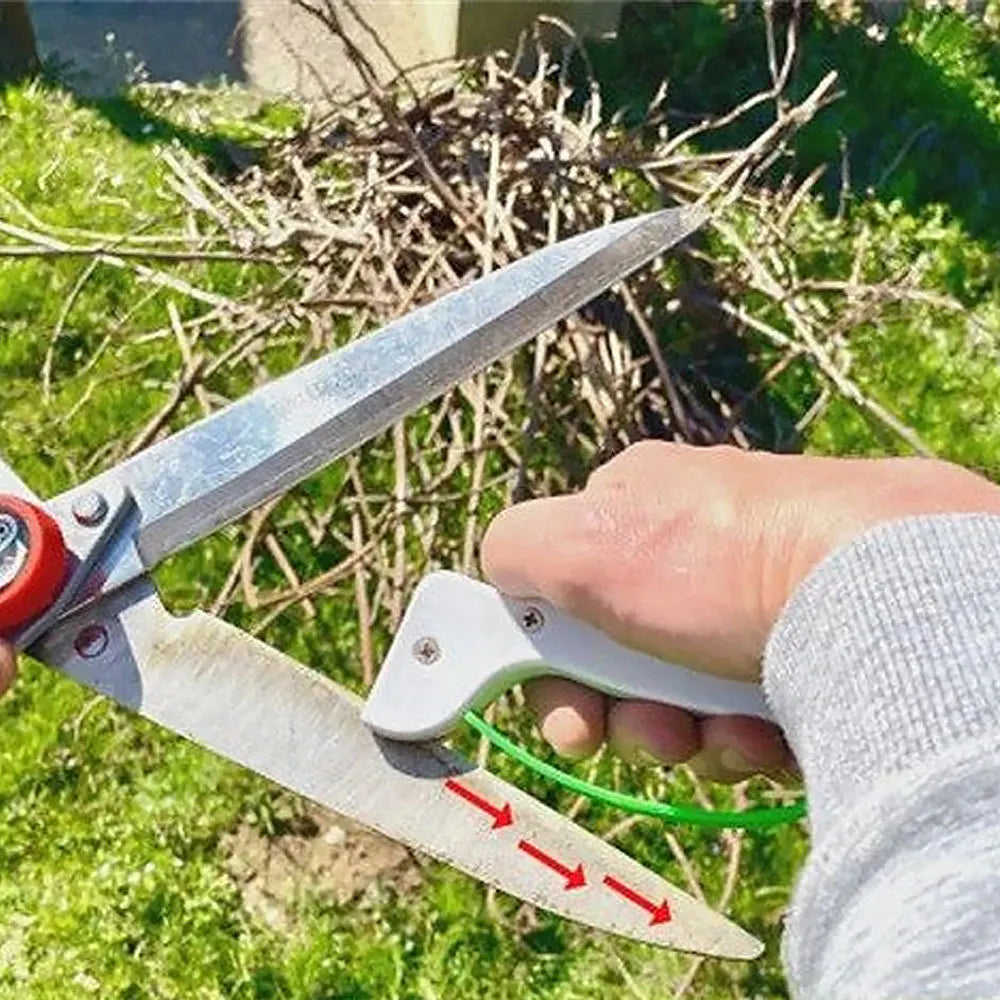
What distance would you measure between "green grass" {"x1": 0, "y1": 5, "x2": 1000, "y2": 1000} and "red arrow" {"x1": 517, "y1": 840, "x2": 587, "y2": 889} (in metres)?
1.11

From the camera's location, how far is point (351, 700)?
190cm

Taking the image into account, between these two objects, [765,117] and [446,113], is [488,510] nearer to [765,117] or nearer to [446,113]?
[446,113]

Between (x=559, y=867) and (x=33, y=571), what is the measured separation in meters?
0.62

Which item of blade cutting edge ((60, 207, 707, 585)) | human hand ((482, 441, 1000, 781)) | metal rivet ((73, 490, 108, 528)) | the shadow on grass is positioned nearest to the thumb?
human hand ((482, 441, 1000, 781))

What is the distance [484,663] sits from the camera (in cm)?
187

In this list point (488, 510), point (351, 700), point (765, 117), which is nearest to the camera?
point (351, 700)

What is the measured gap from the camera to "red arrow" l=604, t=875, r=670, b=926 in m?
1.89

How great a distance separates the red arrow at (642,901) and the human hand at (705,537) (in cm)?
19

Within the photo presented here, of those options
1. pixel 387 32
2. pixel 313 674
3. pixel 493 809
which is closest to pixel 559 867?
A: pixel 493 809

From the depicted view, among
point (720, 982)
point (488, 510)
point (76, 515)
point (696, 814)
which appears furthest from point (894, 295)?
point (76, 515)

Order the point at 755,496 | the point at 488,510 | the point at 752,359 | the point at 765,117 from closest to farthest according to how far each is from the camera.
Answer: the point at 755,496
the point at 488,510
the point at 752,359
the point at 765,117

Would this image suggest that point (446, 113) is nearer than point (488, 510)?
No

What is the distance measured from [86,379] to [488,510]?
84cm

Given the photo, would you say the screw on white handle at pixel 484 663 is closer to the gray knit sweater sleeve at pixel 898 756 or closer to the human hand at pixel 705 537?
the human hand at pixel 705 537
